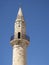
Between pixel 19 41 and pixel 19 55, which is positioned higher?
pixel 19 41

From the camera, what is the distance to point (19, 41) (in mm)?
32188

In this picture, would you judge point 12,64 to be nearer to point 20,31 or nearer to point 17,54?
point 17,54

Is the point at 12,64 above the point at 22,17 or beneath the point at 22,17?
beneath

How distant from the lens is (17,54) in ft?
102

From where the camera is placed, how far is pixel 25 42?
32.5 m

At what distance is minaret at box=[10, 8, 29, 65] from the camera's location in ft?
102

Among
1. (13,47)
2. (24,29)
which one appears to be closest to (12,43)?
(13,47)

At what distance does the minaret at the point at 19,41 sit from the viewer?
31.0m

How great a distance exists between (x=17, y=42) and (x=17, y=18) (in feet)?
14.0

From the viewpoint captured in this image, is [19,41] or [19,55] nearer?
[19,55]

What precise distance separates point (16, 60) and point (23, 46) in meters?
2.36

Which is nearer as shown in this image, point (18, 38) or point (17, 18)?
point (18, 38)

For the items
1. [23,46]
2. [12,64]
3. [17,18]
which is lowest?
[12,64]

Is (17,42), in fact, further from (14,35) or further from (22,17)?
(22,17)
